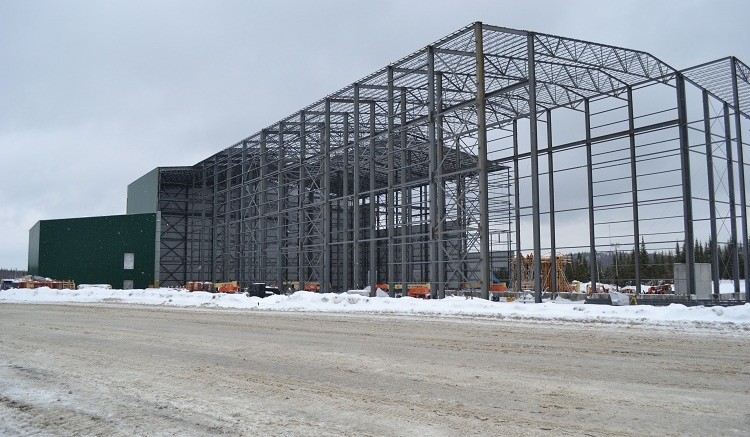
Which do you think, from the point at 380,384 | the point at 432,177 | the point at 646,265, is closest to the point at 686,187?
the point at 432,177

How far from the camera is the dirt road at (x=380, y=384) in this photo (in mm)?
5664

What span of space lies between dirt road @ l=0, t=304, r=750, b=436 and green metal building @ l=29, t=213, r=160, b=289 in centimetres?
4507

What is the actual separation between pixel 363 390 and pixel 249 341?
6117 mm

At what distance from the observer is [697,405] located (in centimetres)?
633

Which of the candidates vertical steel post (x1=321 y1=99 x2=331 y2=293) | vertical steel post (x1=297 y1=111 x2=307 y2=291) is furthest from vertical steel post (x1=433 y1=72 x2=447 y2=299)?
vertical steel post (x1=297 y1=111 x2=307 y2=291)

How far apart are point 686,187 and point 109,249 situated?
4987 cm

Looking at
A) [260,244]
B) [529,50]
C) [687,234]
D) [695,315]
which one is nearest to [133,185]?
[260,244]

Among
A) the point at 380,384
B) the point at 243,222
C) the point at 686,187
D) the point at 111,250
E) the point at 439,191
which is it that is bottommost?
the point at 380,384

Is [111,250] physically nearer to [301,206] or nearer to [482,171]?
[301,206]

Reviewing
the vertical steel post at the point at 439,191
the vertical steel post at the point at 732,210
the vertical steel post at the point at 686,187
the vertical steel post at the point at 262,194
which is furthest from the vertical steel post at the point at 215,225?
the vertical steel post at the point at 732,210

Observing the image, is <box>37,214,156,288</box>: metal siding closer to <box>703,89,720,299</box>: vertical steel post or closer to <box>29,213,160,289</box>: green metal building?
<box>29,213,160,289</box>: green metal building

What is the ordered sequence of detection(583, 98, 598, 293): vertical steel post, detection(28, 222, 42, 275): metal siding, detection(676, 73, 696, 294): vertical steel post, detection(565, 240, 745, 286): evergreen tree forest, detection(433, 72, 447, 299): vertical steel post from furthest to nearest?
1. detection(28, 222, 42, 275): metal siding
2. detection(565, 240, 745, 286): evergreen tree forest
3. detection(583, 98, 598, 293): vertical steel post
4. detection(433, 72, 447, 299): vertical steel post
5. detection(676, 73, 696, 294): vertical steel post

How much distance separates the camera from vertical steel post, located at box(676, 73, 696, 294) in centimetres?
2850

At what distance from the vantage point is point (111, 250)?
186 ft
